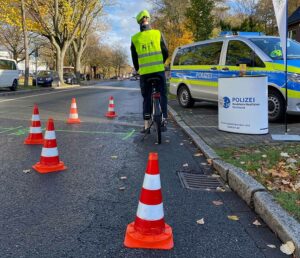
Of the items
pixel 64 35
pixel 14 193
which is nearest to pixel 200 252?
pixel 14 193

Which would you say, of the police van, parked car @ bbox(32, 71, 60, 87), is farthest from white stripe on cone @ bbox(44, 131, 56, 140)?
parked car @ bbox(32, 71, 60, 87)

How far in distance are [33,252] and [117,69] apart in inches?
5674

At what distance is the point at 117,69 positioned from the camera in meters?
145

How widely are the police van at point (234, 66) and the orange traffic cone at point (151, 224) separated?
633cm

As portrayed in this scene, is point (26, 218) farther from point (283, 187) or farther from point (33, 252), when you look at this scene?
point (283, 187)

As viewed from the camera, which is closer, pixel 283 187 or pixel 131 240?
pixel 131 240

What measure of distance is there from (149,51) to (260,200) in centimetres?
432

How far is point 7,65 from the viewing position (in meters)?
26.0

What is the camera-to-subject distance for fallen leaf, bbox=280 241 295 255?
312cm

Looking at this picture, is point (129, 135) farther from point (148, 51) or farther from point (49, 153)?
point (49, 153)

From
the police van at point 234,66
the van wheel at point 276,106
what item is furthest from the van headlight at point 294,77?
the van wheel at point 276,106

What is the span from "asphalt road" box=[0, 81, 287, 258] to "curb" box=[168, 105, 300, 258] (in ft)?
0.31

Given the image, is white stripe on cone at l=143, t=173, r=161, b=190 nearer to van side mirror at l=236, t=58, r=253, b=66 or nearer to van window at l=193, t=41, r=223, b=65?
van side mirror at l=236, t=58, r=253, b=66

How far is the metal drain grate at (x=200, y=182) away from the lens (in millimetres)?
4875
